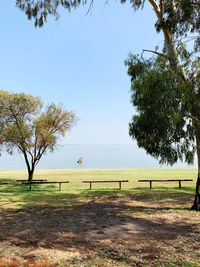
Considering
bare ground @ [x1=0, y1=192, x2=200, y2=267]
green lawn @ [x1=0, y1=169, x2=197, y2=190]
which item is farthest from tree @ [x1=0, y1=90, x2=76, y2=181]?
bare ground @ [x1=0, y1=192, x2=200, y2=267]

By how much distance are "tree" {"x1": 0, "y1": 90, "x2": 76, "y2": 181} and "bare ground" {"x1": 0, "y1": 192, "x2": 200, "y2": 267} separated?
11973mm

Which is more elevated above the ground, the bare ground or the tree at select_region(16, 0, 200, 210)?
the tree at select_region(16, 0, 200, 210)

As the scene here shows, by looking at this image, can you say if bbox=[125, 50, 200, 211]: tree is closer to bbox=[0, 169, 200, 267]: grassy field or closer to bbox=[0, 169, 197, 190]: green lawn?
bbox=[0, 169, 200, 267]: grassy field

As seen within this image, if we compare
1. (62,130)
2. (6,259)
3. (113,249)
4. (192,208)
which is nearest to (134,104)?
(192,208)

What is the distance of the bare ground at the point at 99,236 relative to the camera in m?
5.12

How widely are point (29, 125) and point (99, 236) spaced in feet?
61.4

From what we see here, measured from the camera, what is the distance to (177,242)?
20.7ft

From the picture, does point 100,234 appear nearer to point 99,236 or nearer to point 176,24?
point 99,236

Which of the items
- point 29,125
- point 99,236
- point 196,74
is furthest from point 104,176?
point 99,236

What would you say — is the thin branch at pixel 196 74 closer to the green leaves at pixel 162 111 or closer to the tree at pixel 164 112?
the tree at pixel 164 112

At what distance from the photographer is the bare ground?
512 centimetres

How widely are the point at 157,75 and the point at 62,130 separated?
16.5 m

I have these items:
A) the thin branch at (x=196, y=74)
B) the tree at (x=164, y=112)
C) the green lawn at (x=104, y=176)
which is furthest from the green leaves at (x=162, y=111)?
the green lawn at (x=104, y=176)

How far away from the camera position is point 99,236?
267 inches
